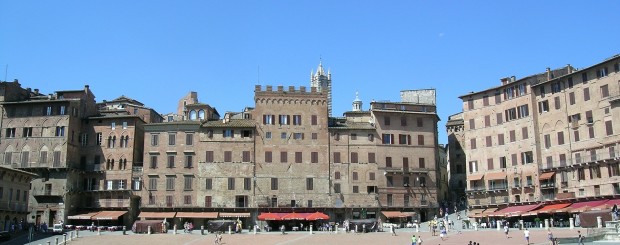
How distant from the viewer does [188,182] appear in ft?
246

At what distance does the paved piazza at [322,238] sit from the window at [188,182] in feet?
37.4

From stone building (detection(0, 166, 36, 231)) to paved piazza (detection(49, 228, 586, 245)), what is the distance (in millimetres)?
7936

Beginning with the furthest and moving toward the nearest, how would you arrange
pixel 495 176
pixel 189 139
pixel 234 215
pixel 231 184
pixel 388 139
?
1. pixel 388 139
2. pixel 189 139
3. pixel 495 176
4. pixel 231 184
5. pixel 234 215

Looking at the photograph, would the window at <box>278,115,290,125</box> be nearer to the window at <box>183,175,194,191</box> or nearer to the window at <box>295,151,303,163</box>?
the window at <box>295,151,303,163</box>

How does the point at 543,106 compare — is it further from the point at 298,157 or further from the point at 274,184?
the point at 274,184

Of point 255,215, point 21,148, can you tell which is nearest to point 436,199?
point 255,215

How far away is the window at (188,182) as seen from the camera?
7488 centimetres

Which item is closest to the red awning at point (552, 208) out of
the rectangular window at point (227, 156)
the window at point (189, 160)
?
the rectangular window at point (227, 156)

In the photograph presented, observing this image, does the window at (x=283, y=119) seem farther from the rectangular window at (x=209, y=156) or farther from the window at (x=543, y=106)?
the window at (x=543, y=106)

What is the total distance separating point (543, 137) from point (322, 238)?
28499 mm

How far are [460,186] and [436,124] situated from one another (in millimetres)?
18175

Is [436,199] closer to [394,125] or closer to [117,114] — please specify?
[394,125]

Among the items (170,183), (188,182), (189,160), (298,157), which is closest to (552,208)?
(298,157)

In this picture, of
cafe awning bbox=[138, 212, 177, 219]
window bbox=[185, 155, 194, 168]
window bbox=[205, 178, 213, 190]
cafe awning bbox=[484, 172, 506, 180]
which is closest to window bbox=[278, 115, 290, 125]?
window bbox=[205, 178, 213, 190]
